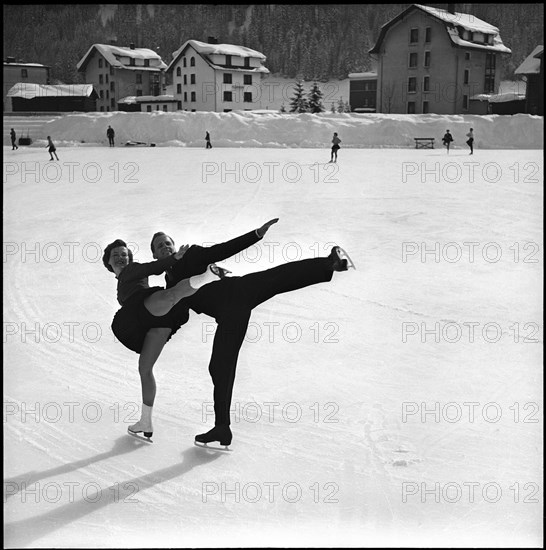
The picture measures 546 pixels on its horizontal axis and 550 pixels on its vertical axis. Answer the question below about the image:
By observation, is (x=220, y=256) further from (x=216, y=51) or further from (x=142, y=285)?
(x=216, y=51)

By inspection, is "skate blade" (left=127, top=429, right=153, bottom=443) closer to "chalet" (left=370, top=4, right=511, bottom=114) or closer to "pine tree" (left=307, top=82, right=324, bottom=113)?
"chalet" (left=370, top=4, right=511, bottom=114)

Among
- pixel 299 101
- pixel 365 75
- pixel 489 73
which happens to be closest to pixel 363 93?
pixel 365 75

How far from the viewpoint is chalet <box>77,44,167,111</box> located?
34219 mm

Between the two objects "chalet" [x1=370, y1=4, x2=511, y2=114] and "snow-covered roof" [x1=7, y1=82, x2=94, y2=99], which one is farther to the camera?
"snow-covered roof" [x1=7, y1=82, x2=94, y2=99]

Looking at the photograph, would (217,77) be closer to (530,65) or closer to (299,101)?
(299,101)

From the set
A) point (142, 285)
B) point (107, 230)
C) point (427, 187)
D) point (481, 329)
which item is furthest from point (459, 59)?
point (142, 285)

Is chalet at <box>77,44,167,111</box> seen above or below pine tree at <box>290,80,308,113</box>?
above

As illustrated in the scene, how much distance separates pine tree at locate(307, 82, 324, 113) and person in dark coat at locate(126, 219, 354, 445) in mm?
31648

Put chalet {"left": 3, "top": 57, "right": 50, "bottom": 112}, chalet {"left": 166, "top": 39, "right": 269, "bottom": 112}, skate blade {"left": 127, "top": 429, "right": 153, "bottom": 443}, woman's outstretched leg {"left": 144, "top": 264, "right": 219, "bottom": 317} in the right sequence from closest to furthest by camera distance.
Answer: woman's outstretched leg {"left": 144, "top": 264, "right": 219, "bottom": 317} → skate blade {"left": 127, "top": 429, "right": 153, "bottom": 443} → chalet {"left": 166, "top": 39, "right": 269, "bottom": 112} → chalet {"left": 3, "top": 57, "right": 50, "bottom": 112}

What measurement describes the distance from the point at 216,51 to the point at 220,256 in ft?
107

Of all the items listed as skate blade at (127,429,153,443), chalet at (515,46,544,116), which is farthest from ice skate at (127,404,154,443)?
chalet at (515,46,544,116)

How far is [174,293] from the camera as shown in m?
3.28

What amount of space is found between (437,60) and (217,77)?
11.8 metres

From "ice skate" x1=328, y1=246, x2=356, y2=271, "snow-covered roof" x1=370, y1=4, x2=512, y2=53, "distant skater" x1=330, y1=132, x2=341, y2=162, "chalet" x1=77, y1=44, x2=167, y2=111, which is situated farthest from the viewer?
"chalet" x1=77, y1=44, x2=167, y2=111
